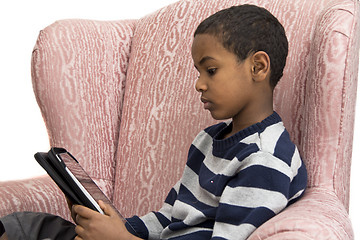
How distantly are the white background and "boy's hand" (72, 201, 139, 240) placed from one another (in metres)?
1.17

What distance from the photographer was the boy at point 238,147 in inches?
38.5

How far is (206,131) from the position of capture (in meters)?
1.22

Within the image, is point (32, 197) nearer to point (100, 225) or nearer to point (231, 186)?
point (100, 225)

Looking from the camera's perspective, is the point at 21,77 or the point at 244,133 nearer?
the point at 244,133

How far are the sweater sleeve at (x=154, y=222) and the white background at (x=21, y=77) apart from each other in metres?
1.04

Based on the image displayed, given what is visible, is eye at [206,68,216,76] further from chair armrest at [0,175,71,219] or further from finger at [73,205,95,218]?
chair armrest at [0,175,71,219]

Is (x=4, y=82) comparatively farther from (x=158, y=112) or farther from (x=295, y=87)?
(x=295, y=87)

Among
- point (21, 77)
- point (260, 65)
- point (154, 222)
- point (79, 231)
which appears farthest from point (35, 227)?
point (21, 77)

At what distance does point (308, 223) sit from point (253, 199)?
0.11 m

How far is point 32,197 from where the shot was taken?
1.36 m

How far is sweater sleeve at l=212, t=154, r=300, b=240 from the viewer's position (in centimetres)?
96

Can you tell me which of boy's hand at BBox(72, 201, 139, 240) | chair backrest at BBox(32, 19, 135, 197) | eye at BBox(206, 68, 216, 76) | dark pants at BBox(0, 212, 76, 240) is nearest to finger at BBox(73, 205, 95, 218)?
boy's hand at BBox(72, 201, 139, 240)

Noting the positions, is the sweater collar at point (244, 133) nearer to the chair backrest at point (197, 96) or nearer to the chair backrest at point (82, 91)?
the chair backrest at point (197, 96)

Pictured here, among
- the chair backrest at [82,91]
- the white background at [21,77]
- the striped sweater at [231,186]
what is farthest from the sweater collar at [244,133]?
the white background at [21,77]
